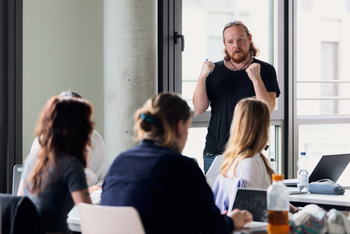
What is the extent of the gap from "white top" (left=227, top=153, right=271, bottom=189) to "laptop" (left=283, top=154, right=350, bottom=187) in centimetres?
59

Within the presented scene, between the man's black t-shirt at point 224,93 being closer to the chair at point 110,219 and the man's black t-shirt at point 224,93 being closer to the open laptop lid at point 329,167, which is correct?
the open laptop lid at point 329,167

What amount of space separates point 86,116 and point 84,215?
1.37ft

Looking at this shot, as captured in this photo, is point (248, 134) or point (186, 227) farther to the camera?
point (248, 134)

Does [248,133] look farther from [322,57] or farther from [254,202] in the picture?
[322,57]

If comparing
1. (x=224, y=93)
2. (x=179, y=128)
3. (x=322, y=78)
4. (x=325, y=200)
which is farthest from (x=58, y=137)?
(x=322, y=78)

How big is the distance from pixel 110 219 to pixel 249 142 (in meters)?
1.03

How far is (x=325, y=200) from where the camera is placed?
242 cm

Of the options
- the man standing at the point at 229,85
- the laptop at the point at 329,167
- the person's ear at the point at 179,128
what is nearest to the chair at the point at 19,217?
the person's ear at the point at 179,128

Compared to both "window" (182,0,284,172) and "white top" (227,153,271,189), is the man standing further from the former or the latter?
"white top" (227,153,271,189)

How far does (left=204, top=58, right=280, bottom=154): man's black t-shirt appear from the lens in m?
3.38

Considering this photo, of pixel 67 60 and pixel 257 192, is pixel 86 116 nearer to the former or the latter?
pixel 257 192

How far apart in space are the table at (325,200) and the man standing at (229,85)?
36.3 inches

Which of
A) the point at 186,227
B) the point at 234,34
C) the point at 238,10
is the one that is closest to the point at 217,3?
the point at 238,10

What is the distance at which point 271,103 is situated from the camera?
134 inches
